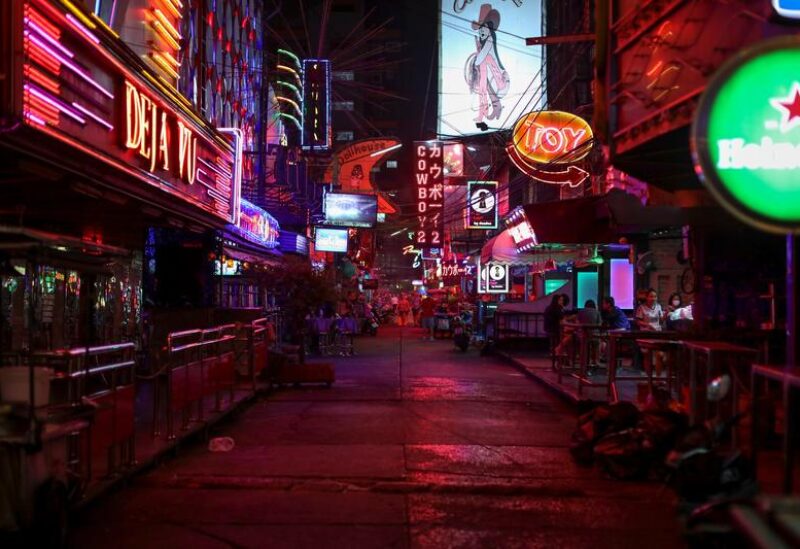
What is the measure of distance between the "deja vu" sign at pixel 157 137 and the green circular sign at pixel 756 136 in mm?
7685

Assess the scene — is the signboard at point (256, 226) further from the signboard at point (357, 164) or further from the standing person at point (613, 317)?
the signboard at point (357, 164)

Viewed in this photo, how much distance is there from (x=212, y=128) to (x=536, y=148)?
335 inches

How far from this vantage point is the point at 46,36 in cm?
714

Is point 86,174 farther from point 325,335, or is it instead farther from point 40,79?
point 325,335

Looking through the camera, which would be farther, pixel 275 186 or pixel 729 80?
pixel 275 186

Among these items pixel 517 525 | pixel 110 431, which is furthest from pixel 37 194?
pixel 517 525

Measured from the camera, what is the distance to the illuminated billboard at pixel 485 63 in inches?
1358

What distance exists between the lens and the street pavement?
230 inches

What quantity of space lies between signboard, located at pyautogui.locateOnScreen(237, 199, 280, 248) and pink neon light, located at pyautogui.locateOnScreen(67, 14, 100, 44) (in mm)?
9002

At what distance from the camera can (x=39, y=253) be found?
5.48 metres

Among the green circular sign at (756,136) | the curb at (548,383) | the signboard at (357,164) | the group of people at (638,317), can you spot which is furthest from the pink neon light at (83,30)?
the signboard at (357,164)

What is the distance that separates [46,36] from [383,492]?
555 centimetres

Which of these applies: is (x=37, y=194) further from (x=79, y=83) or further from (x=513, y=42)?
(x=513, y=42)

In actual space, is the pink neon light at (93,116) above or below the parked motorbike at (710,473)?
above
